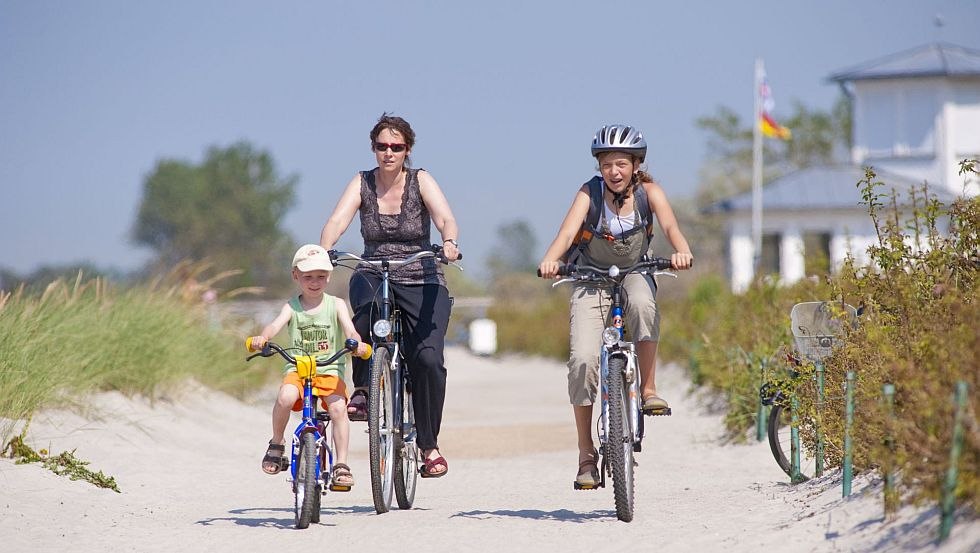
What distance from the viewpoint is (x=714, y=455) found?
11.4m

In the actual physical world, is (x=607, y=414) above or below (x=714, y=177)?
below

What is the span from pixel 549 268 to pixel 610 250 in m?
0.49

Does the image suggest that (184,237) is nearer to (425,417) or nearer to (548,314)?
(548,314)

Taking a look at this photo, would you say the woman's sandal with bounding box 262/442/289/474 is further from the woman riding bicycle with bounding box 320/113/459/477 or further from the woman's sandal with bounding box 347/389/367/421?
the woman riding bicycle with bounding box 320/113/459/477

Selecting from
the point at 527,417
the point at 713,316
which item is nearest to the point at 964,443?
the point at 527,417

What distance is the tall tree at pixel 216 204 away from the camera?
91.6 metres

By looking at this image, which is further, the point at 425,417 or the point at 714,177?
the point at 714,177

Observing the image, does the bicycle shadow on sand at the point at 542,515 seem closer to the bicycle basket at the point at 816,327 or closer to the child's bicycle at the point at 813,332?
the child's bicycle at the point at 813,332

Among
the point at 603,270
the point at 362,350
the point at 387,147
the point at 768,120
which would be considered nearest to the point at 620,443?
the point at 603,270

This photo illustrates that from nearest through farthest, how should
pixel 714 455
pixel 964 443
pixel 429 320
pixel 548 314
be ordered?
pixel 964 443
pixel 429 320
pixel 714 455
pixel 548 314

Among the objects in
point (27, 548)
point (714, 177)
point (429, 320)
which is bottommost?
point (27, 548)

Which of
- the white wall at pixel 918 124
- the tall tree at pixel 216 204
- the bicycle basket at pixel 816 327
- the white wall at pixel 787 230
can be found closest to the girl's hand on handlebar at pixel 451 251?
the bicycle basket at pixel 816 327

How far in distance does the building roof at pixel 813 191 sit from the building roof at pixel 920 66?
2716 mm

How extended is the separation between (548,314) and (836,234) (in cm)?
1064
